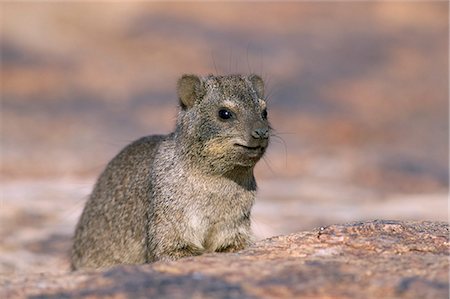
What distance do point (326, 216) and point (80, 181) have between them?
5.01 m

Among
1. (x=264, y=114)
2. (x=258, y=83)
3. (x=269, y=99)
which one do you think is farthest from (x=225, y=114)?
(x=269, y=99)

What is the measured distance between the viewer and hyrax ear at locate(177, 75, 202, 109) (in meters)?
8.09

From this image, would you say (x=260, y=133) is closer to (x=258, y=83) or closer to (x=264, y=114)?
(x=264, y=114)

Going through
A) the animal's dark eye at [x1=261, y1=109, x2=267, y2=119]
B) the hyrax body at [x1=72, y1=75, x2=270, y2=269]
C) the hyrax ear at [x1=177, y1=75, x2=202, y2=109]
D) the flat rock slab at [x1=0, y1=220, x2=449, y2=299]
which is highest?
the hyrax ear at [x1=177, y1=75, x2=202, y2=109]

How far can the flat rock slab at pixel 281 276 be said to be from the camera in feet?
17.9

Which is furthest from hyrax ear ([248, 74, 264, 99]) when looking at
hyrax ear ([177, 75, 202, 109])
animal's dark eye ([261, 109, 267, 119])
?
hyrax ear ([177, 75, 202, 109])

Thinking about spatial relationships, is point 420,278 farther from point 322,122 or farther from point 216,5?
point 216,5

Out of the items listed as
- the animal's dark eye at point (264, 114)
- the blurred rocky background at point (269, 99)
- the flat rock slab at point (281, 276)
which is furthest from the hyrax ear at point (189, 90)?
the blurred rocky background at point (269, 99)

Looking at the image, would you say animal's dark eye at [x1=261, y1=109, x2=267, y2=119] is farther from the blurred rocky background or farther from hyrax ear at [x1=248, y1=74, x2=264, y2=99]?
the blurred rocky background

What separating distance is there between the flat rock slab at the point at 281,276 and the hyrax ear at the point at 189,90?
1.84 meters

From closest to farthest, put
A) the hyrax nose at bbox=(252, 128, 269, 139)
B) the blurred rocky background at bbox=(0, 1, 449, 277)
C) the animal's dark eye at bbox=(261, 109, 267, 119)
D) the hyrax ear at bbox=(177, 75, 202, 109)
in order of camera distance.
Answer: the hyrax nose at bbox=(252, 128, 269, 139)
the animal's dark eye at bbox=(261, 109, 267, 119)
the hyrax ear at bbox=(177, 75, 202, 109)
the blurred rocky background at bbox=(0, 1, 449, 277)

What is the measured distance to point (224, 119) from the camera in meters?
7.61

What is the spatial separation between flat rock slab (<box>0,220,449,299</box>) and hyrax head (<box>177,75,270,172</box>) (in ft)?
3.26

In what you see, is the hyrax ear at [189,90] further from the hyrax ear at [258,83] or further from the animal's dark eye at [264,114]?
the animal's dark eye at [264,114]
